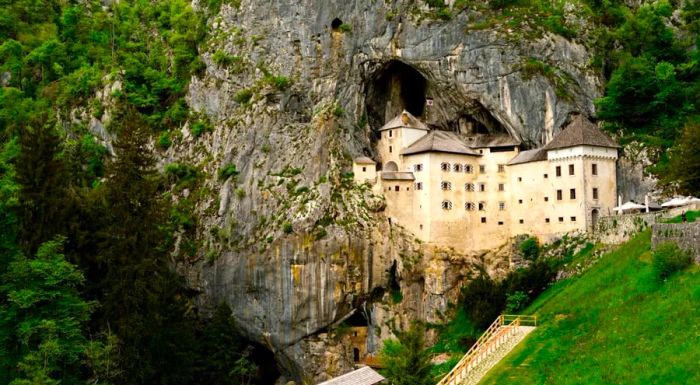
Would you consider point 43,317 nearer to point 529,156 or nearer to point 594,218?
point 529,156

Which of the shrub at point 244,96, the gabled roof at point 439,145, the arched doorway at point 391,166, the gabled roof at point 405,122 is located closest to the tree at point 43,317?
the arched doorway at point 391,166

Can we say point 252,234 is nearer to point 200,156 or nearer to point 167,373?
point 200,156

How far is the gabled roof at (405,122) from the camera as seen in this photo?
7631 centimetres

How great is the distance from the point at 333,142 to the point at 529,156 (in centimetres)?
1785

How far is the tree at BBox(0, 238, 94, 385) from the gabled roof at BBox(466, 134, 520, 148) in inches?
1507

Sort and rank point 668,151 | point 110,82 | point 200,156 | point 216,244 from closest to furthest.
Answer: point 668,151
point 216,244
point 200,156
point 110,82

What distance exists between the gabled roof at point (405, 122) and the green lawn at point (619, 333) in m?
25.6

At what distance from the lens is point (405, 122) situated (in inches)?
3007

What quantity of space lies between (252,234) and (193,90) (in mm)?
20067

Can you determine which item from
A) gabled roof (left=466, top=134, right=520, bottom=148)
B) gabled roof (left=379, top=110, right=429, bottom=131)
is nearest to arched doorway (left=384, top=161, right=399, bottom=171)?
gabled roof (left=379, top=110, right=429, bottom=131)

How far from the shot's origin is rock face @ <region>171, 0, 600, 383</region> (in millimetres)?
73000

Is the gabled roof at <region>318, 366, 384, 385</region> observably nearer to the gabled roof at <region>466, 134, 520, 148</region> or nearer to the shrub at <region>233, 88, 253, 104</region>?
the gabled roof at <region>466, 134, 520, 148</region>

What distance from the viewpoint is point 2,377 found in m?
49.9

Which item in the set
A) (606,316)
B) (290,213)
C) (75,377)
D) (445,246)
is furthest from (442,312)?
(75,377)
